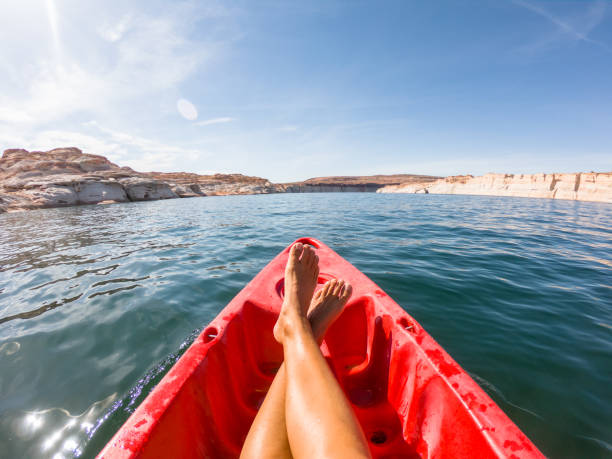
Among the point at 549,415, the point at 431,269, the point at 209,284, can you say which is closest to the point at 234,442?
the point at 549,415

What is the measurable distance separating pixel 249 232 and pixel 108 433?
7266 millimetres

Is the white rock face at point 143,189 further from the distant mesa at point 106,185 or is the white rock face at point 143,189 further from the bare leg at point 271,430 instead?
the bare leg at point 271,430

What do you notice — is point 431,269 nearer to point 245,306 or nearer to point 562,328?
point 562,328

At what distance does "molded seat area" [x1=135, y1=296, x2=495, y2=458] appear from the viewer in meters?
1.19

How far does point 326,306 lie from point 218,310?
1983 millimetres

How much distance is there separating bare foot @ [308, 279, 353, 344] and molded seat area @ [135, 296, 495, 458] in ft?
1.12

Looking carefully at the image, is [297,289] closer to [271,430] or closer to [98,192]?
[271,430]

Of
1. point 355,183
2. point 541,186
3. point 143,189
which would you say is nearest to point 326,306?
point 143,189

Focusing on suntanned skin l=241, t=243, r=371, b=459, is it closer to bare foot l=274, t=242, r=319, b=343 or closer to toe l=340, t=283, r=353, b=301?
bare foot l=274, t=242, r=319, b=343

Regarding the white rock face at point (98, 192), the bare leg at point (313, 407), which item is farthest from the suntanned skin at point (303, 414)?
the white rock face at point (98, 192)

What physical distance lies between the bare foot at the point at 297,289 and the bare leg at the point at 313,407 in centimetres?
3

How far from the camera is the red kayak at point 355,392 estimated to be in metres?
1.04

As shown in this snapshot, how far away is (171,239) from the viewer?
755cm

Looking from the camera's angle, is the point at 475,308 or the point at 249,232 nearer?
the point at 475,308
